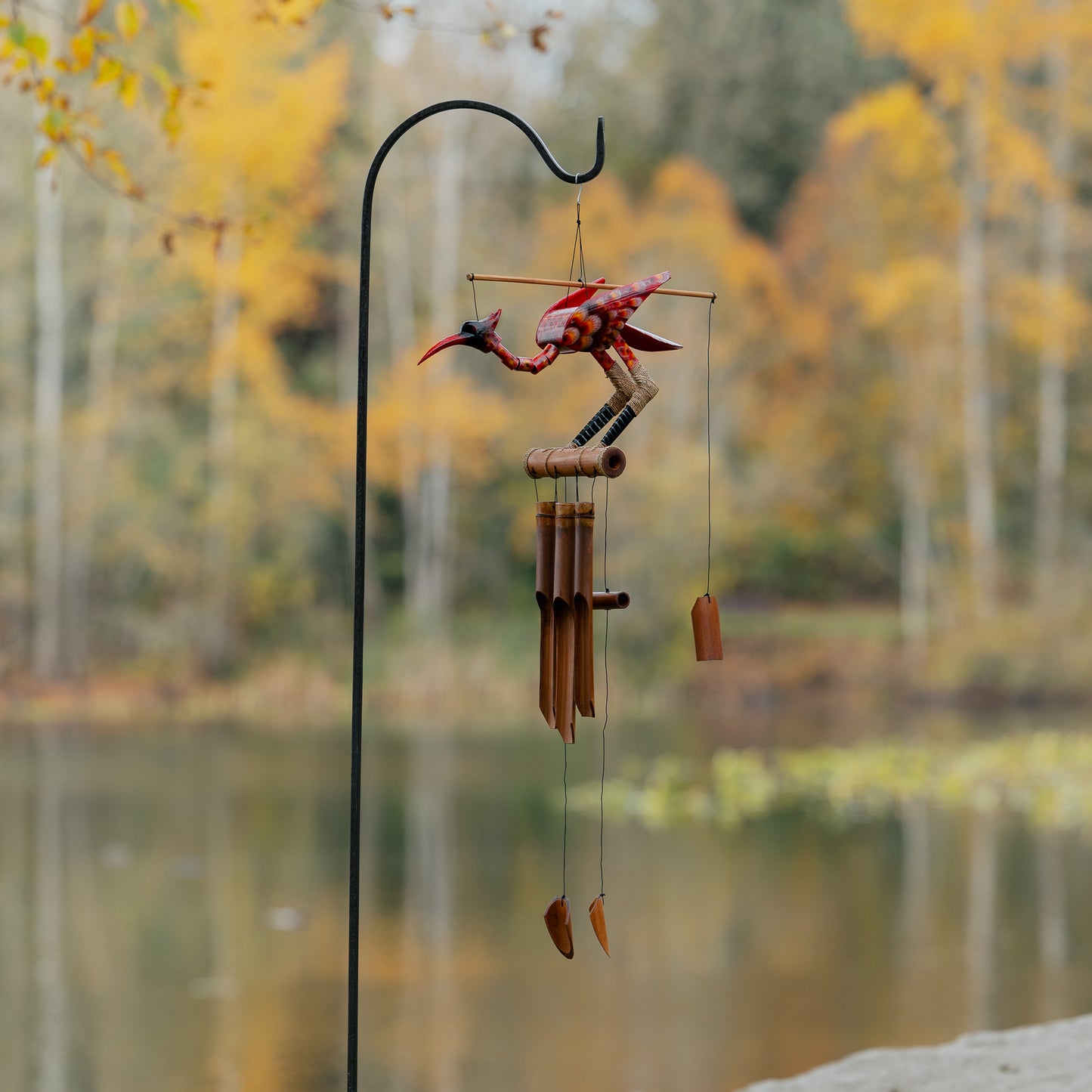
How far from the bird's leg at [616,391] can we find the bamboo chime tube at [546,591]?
18 cm

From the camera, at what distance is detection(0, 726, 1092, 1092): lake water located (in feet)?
16.1

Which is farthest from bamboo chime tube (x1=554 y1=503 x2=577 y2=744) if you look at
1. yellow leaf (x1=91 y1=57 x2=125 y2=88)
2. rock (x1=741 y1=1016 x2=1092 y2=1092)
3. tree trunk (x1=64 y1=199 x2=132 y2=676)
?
tree trunk (x1=64 y1=199 x2=132 y2=676)

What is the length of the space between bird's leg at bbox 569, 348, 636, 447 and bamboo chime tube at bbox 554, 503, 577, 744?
0.21m

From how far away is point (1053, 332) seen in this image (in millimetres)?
13609

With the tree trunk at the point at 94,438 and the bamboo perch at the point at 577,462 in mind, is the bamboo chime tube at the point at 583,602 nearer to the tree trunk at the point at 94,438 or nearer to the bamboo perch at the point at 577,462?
the bamboo perch at the point at 577,462

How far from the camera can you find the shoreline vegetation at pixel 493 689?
13.1 meters

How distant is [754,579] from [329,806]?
9.30 metres

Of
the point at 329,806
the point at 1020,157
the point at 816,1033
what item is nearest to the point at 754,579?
the point at 1020,157

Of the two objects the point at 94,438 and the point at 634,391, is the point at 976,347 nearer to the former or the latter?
the point at 94,438

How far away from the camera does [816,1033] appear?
5.11m

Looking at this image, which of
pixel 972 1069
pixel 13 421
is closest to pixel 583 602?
pixel 972 1069

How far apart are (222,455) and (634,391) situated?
11012mm

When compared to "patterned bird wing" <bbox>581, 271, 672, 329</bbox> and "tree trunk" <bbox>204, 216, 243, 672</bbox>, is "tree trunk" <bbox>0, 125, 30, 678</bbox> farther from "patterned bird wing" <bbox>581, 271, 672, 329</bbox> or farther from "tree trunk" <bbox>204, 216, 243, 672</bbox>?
"patterned bird wing" <bbox>581, 271, 672, 329</bbox>

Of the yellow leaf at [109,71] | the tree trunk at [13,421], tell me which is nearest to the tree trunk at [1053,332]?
the tree trunk at [13,421]
